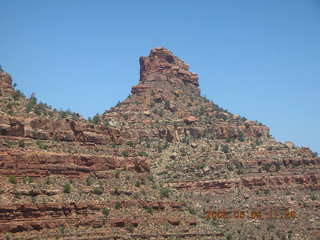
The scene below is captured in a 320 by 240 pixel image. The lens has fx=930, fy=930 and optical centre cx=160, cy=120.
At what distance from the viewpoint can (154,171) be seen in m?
146

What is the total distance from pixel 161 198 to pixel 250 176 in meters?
39.8

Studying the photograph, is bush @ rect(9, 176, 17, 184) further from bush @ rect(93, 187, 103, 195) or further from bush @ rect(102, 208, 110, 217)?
bush @ rect(93, 187, 103, 195)

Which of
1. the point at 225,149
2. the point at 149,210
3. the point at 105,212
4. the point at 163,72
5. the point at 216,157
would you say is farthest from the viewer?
the point at 163,72

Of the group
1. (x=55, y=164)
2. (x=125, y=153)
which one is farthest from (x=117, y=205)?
(x=125, y=153)

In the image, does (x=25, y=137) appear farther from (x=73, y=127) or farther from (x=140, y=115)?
(x=140, y=115)

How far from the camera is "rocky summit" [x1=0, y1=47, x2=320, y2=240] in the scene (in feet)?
295

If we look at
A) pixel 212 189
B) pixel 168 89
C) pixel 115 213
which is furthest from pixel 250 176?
pixel 115 213

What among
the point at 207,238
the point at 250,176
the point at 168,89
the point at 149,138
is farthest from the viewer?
the point at 168,89

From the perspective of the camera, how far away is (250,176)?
142625 mm

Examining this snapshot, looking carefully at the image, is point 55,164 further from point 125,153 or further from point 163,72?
point 163,72

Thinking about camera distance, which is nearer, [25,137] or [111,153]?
[25,137]

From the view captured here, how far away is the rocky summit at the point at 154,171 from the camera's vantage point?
90062 millimetres
